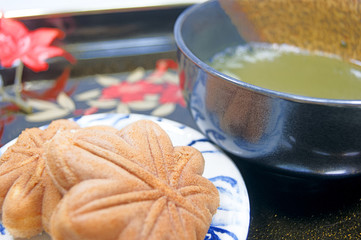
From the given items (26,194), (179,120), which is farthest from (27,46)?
(26,194)

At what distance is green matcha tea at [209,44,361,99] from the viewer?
2.95 ft

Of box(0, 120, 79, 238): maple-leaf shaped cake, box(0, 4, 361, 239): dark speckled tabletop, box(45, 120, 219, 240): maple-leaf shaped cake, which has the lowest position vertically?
box(0, 4, 361, 239): dark speckled tabletop

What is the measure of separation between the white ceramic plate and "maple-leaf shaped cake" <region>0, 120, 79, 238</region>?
40 mm

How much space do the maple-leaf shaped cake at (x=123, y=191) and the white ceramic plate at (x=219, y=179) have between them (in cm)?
4

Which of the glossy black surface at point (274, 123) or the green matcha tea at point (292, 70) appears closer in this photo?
the glossy black surface at point (274, 123)

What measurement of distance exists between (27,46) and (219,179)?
85 centimetres

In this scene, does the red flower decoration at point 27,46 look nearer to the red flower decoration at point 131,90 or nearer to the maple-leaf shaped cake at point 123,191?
the red flower decoration at point 131,90

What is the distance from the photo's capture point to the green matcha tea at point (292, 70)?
900 mm

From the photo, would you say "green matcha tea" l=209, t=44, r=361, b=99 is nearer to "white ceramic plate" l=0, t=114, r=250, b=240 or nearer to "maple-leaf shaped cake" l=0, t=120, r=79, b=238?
"white ceramic plate" l=0, t=114, r=250, b=240

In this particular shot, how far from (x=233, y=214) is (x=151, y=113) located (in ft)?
1.65

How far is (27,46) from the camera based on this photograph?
115 cm

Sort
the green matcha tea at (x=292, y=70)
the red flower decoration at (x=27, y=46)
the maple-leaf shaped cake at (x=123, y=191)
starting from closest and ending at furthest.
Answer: the maple-leaf shaped cake at (x=123, y=191) < the green matcha tea at (x=292, y=70) < the red flower decoration at (x=27, y=46)

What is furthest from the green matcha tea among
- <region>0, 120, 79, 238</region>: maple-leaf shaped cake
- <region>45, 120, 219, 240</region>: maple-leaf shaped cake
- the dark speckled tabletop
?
<region>0, 120, 79, 238</region>: maple-leaf shaped cake

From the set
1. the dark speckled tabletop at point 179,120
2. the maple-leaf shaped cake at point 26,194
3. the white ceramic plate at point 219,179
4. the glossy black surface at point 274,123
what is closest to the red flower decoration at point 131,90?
the dark speckled tabletop at point 179,120
